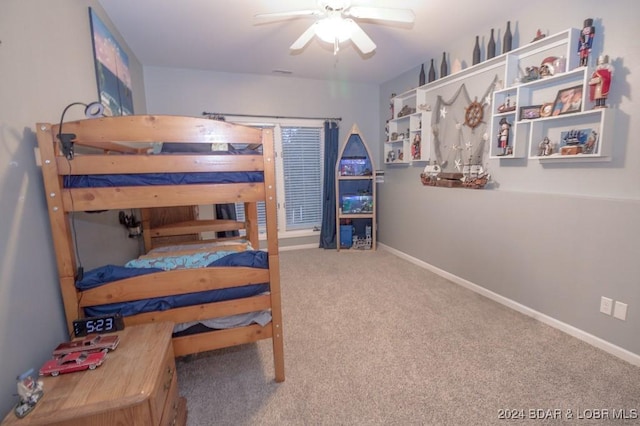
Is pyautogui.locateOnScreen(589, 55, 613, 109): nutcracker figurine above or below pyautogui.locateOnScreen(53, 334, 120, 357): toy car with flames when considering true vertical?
above

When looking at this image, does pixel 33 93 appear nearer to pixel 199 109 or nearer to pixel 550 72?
pixel 199 109

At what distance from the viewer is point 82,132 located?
4.16ft

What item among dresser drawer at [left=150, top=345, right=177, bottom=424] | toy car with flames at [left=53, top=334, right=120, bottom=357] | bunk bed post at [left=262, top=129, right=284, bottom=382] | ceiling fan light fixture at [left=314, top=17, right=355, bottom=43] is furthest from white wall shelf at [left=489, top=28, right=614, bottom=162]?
toy car with flames at [left=53, top=334, right=120, bottom=357]

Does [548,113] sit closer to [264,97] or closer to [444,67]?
[444,67]

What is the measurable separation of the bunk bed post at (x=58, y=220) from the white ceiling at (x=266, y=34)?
5.39 ft

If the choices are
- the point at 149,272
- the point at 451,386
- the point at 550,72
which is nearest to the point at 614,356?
the point at 451,386

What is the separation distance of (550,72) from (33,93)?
10.5ft

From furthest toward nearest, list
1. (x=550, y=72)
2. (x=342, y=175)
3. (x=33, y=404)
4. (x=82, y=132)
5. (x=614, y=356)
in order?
(x=342, y=175)
(x=550, y=72)
(x=614, y=356)
(x=82, y=132)
(x=33, y=404)

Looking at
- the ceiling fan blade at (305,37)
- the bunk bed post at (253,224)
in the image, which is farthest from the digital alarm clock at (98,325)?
the ceiling fan blade at (305,37)

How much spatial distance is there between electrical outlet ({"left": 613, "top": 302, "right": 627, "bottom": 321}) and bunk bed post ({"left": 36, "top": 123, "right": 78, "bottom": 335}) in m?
3.11

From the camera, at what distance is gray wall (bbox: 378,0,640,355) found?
6.03ft

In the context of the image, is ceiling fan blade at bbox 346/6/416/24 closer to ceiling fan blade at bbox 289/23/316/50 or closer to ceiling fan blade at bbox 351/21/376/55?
ceiling fan blade at bbox 351/21/376/55

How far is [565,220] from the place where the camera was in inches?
84.5

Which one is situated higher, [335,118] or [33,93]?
[335,118]
